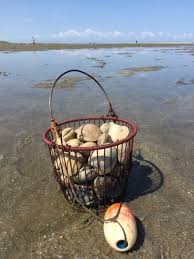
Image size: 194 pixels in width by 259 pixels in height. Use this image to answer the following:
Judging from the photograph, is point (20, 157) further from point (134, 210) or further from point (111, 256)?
point (111, 256)

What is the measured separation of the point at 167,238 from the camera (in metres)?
Answer: 3.68

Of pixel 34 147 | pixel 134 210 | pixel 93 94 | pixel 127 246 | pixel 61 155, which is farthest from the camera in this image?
pixel 93 94

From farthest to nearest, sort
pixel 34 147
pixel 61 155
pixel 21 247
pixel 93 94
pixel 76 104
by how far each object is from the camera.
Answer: pixel 93 94 < pixel 76 104 < pixel 34 147 < pixel 61 155 < pixel 21 247

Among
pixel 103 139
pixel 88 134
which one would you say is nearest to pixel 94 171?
pixel 103 139

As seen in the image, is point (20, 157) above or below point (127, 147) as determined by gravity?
below

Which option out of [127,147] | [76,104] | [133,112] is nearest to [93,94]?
[76,104]

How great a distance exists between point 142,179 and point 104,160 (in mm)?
1510

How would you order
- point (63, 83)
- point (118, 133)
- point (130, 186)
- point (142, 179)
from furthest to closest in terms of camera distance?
1. point (63, 83)
2. point (142, 179)
3. point (130, 186)
4. point (118, 133)

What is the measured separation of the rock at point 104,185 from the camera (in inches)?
154

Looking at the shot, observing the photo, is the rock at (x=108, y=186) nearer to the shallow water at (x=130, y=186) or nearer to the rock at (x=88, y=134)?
the shallow water at (x=130, y=186)

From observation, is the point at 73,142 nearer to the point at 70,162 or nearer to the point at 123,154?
the point at 70,162

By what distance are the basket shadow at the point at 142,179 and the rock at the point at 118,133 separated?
3.23 feet

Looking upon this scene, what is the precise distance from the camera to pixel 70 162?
384cm

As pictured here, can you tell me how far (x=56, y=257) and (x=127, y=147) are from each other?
5.55ft
